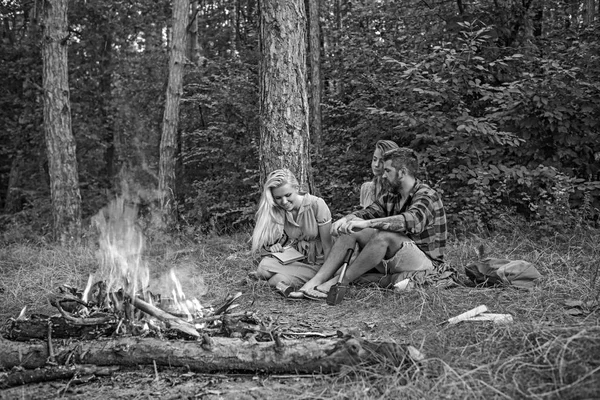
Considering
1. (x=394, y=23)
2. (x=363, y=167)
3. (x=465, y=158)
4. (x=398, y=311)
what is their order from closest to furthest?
(x=398, y=311) < (x=465, y=158) < (x=363, y=167) < (x=394, y=23)

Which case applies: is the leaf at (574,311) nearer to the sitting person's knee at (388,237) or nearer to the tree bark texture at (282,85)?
the sitting person's knee at (388,237)

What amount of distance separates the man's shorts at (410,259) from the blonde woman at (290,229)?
706 millimetres

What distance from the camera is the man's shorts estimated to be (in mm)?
4375

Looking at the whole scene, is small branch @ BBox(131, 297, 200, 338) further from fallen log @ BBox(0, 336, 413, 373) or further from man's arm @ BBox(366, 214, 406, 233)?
man's arm @ BBox(366, 214, 406, 233)

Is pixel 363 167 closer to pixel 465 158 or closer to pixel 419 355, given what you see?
pixel 465 158

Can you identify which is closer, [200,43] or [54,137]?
[54,137]

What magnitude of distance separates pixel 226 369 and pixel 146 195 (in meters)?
11.4

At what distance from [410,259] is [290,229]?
1188mm

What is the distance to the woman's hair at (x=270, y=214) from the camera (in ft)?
15.1

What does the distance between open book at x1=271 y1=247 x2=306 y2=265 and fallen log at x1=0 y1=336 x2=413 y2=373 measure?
2.00 m

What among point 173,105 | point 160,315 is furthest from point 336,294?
point 173,105

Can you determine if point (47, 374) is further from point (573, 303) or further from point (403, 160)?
point (573, 303)

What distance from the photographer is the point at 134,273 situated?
3914 mm

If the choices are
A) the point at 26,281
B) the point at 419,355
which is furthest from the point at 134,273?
the point at 419,355
